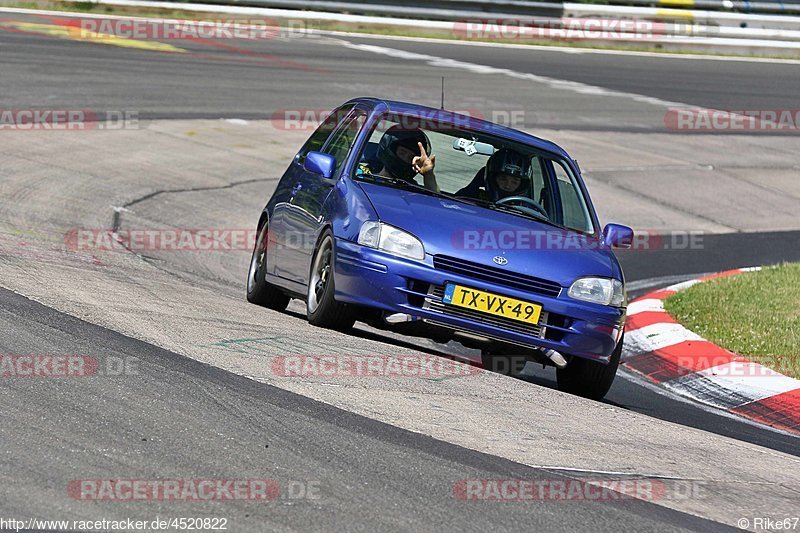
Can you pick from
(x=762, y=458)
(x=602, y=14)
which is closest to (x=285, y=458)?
(x=762, y=458)

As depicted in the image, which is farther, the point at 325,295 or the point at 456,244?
the point at 325,295

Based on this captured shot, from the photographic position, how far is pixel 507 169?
896 cm

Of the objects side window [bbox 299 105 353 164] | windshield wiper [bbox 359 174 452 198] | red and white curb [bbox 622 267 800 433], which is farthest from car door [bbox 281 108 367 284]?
red and white curb [bbox 622 267 800 433]

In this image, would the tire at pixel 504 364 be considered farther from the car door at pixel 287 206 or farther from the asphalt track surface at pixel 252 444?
the car door at pixel 287 206

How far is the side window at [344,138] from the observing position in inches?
360

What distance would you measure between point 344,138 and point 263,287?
4.12ft

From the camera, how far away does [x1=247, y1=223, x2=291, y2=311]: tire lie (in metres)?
9.89

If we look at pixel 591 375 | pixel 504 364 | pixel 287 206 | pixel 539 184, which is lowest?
pixel 504 364

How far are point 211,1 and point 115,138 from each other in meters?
13.3

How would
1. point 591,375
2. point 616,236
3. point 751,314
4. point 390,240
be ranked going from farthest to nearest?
1. point 751,314
2. point 616,236
3. point 591,375
4. point 390,240

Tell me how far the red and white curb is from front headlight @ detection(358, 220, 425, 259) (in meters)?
2.33

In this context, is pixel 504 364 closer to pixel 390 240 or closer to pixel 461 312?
pixel 461 312

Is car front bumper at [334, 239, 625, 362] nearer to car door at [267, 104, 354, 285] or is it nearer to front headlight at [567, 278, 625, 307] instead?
front headlight at [567, 278, 625, 307]

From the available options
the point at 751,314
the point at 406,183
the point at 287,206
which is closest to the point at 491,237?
the point at 406,183
